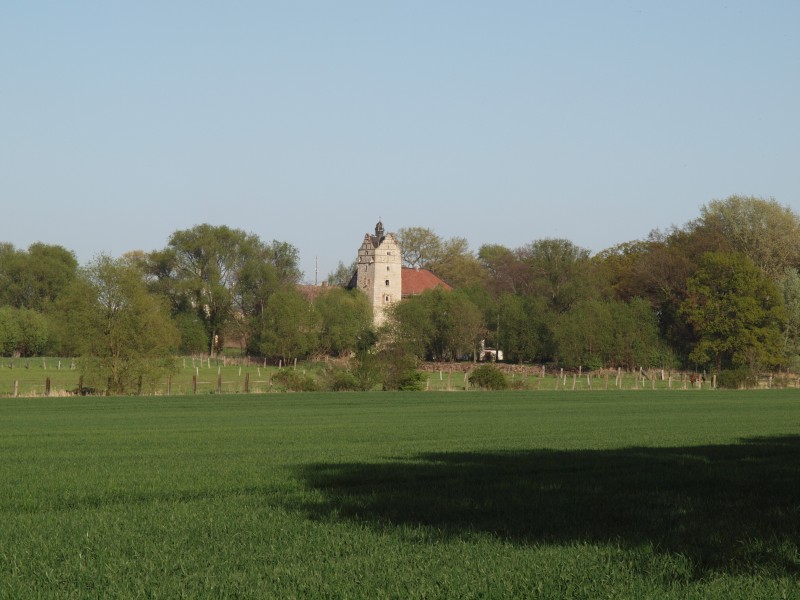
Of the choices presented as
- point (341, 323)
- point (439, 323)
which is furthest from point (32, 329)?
point (439, 323)

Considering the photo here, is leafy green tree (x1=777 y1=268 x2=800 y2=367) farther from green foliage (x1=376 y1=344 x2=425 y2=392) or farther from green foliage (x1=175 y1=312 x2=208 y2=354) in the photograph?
green foliage (x1=175 y1=312 x2=208 y2=354)

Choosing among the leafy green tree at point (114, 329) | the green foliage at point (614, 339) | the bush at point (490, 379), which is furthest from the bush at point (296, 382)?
the green foliage at point (614, 339)

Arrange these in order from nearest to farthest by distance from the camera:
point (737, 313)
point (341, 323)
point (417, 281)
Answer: point (737, 313)
point (341, 323)
point (417, 281)

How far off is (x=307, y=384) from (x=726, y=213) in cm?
6365

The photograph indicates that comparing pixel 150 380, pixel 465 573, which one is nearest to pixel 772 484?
pixel 465 573

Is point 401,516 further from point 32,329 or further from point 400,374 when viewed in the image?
point 32,329

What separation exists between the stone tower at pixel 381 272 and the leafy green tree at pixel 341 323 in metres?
22.1

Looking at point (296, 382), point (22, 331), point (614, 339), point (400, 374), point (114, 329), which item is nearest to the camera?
point (114, 329)

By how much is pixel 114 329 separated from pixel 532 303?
70451 mm

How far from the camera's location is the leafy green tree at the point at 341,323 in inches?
5133

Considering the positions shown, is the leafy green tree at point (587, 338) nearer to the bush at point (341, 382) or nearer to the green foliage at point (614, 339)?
the green foliage at point (614, 339)

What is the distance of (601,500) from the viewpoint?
13.9 meters

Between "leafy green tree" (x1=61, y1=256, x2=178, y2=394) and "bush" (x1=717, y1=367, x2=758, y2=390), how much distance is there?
1738 inches

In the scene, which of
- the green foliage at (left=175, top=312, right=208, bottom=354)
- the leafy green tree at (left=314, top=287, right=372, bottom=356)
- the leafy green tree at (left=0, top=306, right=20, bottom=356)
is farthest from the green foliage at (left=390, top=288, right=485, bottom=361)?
the leafy green tree at (left=0, top=306, right=20, bottom=356)
